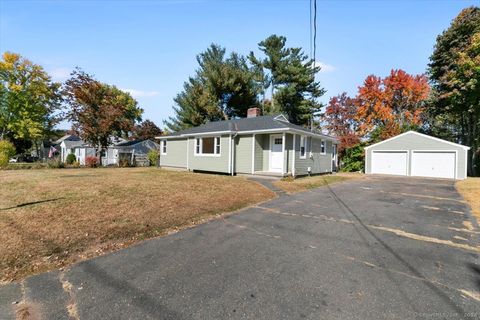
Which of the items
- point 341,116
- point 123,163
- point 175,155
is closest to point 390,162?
point 175,155

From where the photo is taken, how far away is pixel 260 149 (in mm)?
15406

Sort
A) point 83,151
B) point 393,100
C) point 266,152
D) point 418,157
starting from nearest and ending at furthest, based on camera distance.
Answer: point 266,152
point 418,157
point 393,100
point 83,151

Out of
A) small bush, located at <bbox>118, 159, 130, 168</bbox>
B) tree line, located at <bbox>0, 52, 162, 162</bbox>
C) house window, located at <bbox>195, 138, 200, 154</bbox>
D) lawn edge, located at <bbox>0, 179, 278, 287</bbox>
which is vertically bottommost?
lawn edge, located at <bbox>0, 179, 278, 287</bbox>

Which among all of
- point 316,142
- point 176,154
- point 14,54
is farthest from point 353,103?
point 14,54

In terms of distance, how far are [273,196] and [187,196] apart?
3.23 meters

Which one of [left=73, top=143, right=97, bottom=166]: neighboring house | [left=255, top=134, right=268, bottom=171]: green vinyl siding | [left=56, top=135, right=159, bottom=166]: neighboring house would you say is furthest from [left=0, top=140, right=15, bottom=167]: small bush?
[left=255, top=134, right=268, bottom=171]: green vinyl siding

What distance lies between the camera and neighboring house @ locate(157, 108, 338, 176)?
47.8 feet

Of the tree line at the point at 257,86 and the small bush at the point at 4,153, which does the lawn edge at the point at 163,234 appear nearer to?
the small bush at the point at 4,153

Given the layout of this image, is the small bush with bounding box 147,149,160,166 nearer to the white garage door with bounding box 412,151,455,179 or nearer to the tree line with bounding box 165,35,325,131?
the tree line with bounding box 165,35,325,131

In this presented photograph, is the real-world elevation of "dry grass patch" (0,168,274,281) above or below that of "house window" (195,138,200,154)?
below

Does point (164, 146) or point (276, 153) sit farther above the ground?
point (164, 146)

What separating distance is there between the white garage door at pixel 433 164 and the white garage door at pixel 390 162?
2.42 feet

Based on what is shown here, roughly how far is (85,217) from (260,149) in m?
11.0

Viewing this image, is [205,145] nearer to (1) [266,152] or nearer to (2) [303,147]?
(1) [266,152]
